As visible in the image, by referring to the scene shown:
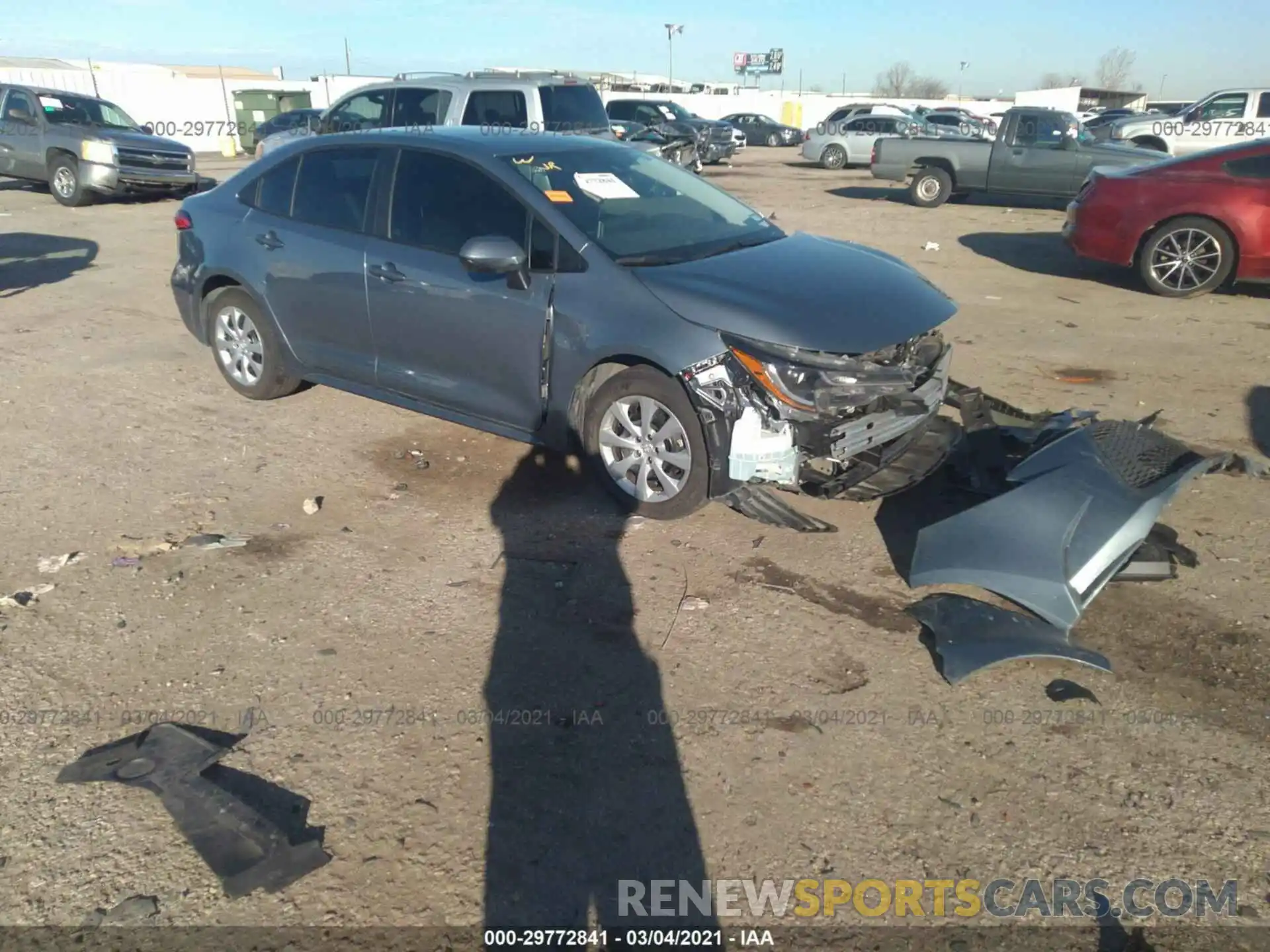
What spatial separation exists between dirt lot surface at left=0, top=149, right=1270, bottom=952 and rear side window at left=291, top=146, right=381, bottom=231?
51.7 inches

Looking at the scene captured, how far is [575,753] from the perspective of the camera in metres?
3.04

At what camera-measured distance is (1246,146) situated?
9.05m

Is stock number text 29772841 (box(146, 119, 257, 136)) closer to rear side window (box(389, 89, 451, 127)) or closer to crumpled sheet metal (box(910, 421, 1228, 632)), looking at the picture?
rear side window (box(389, 89, 451, 127))

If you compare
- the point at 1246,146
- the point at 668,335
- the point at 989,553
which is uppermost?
the point at 1246,146

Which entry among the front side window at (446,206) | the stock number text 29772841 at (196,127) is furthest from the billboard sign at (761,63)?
the front side window at (446,206)

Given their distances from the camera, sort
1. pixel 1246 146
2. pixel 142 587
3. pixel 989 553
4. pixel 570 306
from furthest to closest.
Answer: pixel 1246 146, pixel 570 306, pixel 142 587, pixel 989 553

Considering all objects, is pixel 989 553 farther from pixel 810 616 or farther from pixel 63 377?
pixel 63 377

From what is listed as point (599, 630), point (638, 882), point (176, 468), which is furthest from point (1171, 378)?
point (176, 468)

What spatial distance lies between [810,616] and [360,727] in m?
1.81

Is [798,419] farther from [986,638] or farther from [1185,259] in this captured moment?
[1185,259]

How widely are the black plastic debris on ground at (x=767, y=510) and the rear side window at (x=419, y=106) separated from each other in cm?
935

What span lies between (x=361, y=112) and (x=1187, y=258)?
34.3 feet

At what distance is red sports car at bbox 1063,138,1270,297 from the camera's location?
8.83 m

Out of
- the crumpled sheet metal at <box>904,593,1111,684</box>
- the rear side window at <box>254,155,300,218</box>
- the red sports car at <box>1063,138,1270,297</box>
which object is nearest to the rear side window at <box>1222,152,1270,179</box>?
the red sports car at <box>1063,138,1270,297</box>
